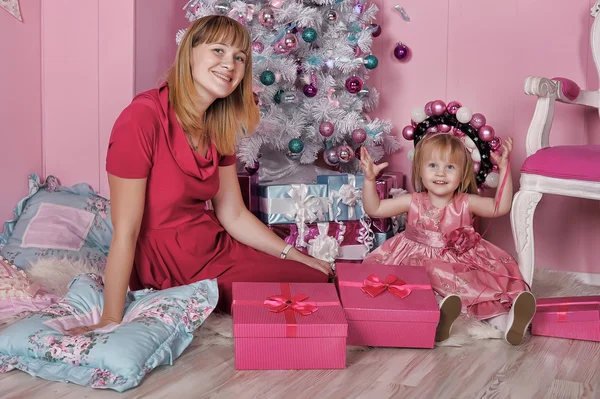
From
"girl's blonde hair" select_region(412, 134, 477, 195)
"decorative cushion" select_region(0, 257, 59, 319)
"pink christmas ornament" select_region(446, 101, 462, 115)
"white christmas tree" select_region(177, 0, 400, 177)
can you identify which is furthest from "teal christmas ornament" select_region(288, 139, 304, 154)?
"decorative cushion" select_region(0, 257, 59, 319)

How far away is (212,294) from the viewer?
1.96m

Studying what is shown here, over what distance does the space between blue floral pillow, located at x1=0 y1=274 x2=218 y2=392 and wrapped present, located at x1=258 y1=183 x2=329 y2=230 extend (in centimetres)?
87

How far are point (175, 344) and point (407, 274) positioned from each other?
663 mm

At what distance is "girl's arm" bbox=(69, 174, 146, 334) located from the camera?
6.14 ft

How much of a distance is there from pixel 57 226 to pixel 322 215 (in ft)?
3.18

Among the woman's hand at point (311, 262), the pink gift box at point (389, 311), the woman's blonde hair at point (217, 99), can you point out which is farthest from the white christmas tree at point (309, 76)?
the pink gift box at point (389, 311)

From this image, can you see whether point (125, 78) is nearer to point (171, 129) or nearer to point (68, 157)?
point (68, 157)

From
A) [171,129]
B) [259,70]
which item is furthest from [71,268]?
[259,70]

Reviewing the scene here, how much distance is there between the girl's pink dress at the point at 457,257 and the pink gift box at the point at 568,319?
0.32ft

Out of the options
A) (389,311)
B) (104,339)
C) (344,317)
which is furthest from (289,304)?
(104,339)

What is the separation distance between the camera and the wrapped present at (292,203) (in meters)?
2.78

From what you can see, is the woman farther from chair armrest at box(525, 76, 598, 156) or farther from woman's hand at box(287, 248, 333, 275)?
chair armrest at box(525, 76, 598, 156)

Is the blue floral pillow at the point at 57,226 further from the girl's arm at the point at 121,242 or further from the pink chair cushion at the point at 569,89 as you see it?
the pink chair cushion at the point at 569,89

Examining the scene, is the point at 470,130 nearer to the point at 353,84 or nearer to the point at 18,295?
the point at 353,84
